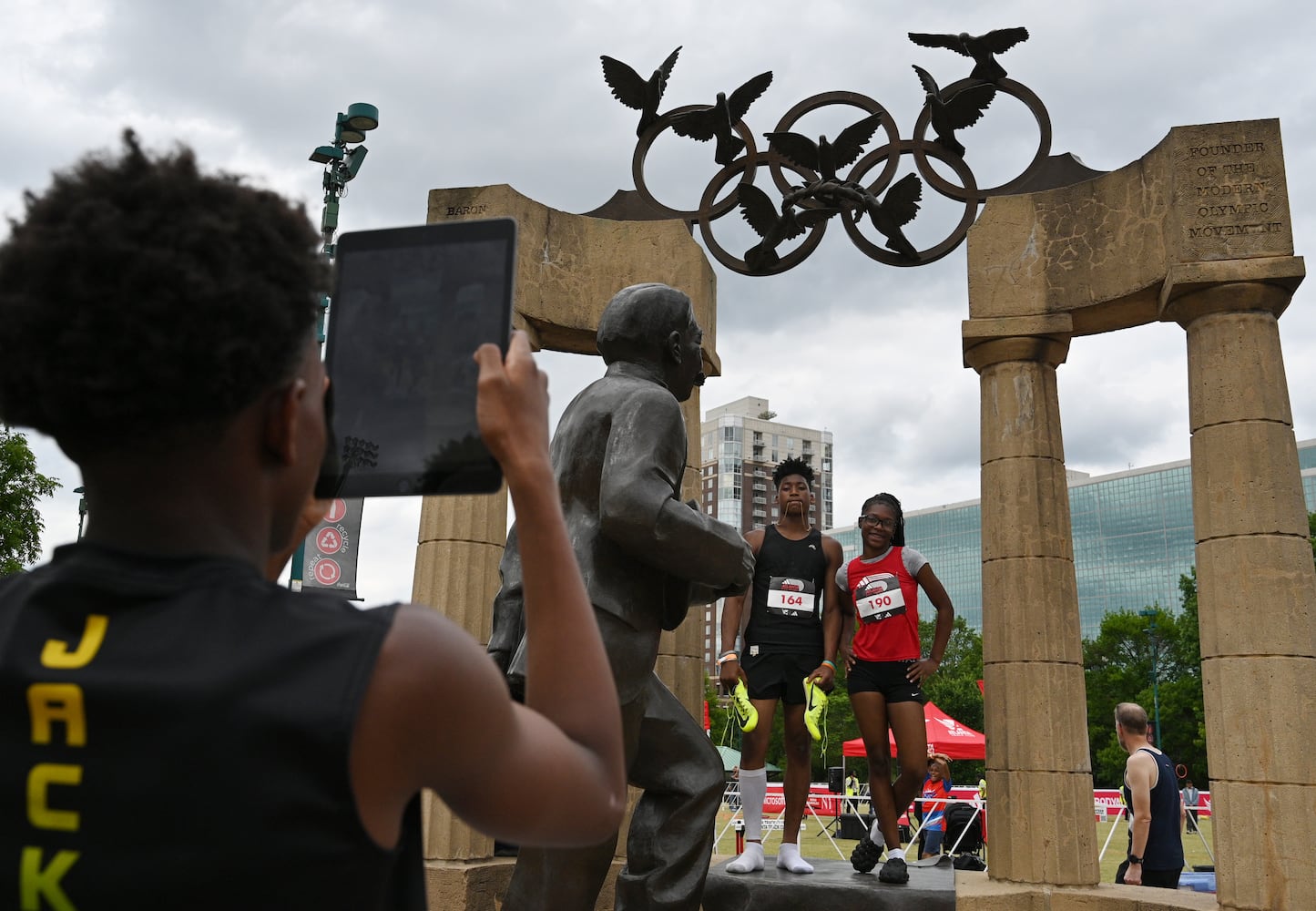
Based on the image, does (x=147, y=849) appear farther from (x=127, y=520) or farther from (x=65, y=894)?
(x=127, y=520)

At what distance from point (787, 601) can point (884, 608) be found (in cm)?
67

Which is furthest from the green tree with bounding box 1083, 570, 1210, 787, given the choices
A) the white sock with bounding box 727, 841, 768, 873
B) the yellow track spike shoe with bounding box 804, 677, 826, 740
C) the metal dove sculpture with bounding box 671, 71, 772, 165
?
the white sock with bounding box 727, 841, 768, 873

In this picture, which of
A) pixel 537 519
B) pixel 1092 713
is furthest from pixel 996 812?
pixel 1092 713

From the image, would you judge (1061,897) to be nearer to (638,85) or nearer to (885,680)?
(885,680)

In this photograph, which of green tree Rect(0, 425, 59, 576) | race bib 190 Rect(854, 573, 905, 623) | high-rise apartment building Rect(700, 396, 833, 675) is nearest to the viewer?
race bib 190 Rect(854, 573, 905, 623)

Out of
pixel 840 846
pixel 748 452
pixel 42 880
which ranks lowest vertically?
pixel 840 846

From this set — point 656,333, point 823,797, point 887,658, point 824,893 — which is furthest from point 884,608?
point 823,797

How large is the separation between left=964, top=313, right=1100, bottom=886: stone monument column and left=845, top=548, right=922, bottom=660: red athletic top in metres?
1.67

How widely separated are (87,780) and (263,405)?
1.22 ft

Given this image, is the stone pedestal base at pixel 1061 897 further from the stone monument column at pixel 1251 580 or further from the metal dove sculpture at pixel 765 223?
the metal dove sculpture at pixel 765 223

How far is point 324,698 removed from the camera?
3.16 ft

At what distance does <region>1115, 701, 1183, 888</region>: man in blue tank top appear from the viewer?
795 centimetres

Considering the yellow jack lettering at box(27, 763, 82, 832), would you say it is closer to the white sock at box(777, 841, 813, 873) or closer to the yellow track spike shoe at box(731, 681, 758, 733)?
the white sock at box(777, 841, 813, 873)

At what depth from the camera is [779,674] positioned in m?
6.90
